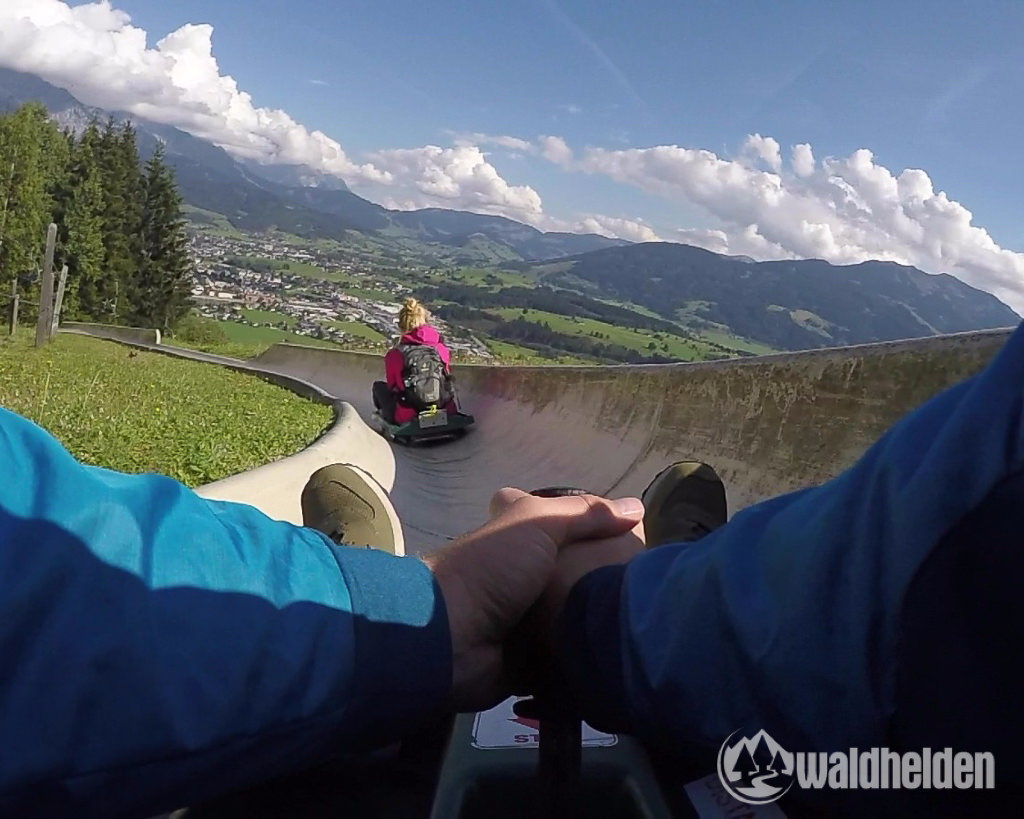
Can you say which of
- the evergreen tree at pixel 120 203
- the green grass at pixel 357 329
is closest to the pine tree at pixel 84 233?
the evergreen tree at pixel 120 203

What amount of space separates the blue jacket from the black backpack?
8031 millimetres

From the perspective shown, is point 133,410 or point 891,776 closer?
point 891,776

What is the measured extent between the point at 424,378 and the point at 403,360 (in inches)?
16.9

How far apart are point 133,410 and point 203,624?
23.6 feet

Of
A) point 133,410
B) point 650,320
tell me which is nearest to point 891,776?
point 133,410

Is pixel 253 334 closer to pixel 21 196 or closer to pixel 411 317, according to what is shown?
pixel 21 196

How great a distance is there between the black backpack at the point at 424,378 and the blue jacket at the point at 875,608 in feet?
26.3

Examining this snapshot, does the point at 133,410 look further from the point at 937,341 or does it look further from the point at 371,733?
the point at 371,733

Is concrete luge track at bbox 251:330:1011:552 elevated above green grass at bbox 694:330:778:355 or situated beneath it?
situated beneath

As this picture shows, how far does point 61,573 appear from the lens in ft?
3.36

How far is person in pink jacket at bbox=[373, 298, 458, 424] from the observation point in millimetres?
9438

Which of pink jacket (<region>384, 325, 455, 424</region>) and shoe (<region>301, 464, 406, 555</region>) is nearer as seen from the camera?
shoe (<region>301, 464, 406, 555</region>)

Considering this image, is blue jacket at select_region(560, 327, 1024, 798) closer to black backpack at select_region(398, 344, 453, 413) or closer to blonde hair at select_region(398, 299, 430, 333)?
black backpack at select_region(398, 344, 453, 413)

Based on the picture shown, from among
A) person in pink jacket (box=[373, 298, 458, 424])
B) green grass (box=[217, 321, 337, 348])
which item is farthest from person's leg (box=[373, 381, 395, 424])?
green grass (box=[217, 321, 337, 348])
